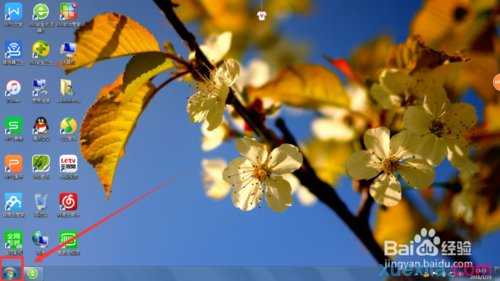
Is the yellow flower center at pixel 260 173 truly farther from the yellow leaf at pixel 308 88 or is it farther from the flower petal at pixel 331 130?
the flower petal at pixel 331 130

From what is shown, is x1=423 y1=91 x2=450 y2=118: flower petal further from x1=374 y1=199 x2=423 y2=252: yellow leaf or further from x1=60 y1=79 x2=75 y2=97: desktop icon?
x1=60 y1=79 x2=75 y2=97: desktop icon

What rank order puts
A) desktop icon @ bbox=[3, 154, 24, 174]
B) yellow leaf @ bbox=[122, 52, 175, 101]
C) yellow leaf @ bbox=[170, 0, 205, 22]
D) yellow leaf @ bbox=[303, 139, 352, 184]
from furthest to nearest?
yellow leaf @ bbox=[170, 0, 205, 22]
desktop icon @ bbox=[3, 154, 24, 174]
yellow leaf @ bbox=[303, 139, 352, 184]
yellow leaf @ bbox=[122, 52, 175, 101]

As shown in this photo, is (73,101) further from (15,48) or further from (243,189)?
(243,189)

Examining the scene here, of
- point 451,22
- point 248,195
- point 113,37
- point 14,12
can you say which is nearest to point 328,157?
point 451,22

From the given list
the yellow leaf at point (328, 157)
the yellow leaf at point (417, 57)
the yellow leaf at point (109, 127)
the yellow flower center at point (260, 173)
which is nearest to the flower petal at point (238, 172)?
the yellow flower center at point (260, 173)

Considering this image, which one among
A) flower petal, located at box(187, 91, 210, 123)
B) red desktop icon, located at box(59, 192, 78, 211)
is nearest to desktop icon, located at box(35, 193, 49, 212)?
red desktop icon, located at box(59, 192, 78, 211)

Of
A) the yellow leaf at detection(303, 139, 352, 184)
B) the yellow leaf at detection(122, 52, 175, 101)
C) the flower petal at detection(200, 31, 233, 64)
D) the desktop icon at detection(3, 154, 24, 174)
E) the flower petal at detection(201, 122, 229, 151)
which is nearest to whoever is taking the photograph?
the yellow leaf at detection(122, 52, 175, 101)

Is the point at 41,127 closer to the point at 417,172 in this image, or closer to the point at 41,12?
the point at 41,12
